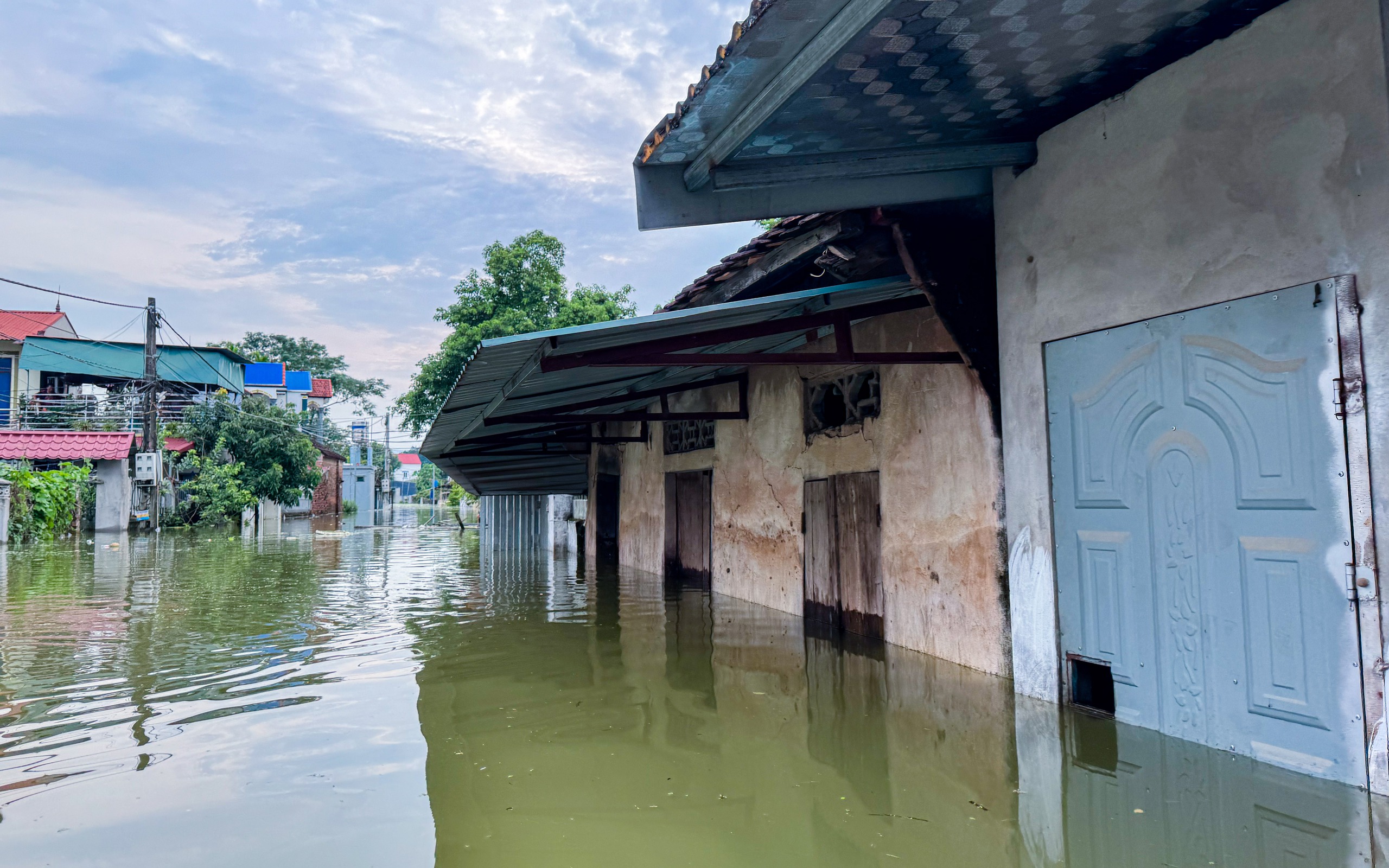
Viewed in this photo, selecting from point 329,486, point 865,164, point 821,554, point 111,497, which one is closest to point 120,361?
point 111,497

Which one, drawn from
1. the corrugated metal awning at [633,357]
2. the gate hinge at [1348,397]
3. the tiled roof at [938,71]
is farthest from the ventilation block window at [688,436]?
the gate hinge at [1348,397]

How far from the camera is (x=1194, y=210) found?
13.3ft

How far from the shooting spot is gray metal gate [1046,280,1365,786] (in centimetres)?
355

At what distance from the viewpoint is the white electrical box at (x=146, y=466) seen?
76.6 ft

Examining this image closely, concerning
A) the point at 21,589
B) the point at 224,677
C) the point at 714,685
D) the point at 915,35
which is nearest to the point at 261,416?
the point at 21,589

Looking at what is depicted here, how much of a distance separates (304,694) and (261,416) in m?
25.3

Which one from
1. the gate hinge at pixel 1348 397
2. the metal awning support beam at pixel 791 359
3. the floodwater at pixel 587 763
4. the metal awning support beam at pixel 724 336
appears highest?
the metal awning support beam at pixel 724 336

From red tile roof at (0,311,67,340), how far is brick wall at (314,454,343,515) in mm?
11694

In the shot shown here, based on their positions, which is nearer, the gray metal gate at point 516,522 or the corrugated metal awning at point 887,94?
the corrugated metal awning at point 887,94

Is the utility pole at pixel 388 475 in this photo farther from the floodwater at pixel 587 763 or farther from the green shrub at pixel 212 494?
the floodwater at pixel 587 763

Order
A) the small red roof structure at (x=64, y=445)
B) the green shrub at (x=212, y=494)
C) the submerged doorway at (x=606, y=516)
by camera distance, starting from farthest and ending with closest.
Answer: the green shrub at (x=212, y=494)
the small red roof structure at (x=64, y=445)
the submerged doorway at (x=606, y=516)

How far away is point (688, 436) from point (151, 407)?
2012 cm

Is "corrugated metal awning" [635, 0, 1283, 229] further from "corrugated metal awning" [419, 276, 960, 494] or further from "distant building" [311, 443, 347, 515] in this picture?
"distant building" [311, 443, 347, 515]

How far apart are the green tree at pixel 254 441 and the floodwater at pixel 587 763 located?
21.4 metres
